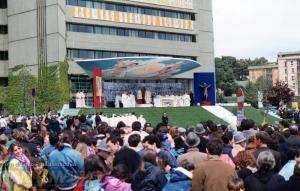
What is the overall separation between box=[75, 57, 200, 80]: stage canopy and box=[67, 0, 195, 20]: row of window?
12142mm

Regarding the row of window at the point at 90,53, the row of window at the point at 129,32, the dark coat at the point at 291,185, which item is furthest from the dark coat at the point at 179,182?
the row of window at the point at 129,32

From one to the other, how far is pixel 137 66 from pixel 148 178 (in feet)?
147

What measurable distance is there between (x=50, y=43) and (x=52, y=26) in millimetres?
1753

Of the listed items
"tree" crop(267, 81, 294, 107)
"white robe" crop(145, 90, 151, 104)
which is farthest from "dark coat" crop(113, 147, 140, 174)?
"tree" crop(267, 81, 294, 107)

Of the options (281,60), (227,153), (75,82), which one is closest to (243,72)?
(281,60)

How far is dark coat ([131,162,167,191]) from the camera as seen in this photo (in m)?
7.16

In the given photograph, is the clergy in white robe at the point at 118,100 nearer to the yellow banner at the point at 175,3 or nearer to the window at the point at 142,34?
the window at the point at 142,34

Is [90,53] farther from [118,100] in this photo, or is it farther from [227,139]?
[227,139]

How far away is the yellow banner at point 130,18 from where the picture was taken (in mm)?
61553

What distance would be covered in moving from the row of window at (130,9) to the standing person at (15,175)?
53.6 m

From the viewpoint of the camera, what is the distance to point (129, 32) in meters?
66.8

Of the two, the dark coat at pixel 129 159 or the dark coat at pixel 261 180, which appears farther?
the dark coat at pixel 129 159

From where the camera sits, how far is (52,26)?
53.7 m

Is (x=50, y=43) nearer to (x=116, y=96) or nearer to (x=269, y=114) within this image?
(x=116, y=96)
